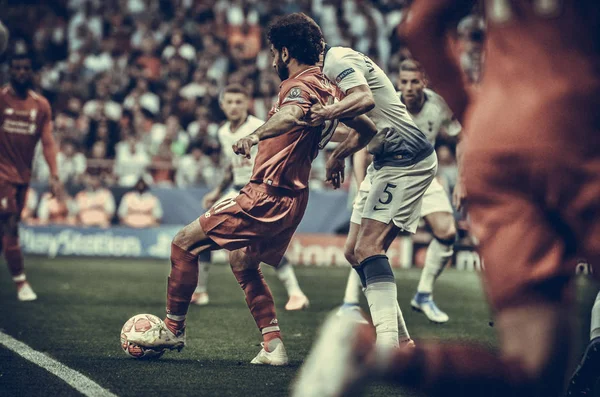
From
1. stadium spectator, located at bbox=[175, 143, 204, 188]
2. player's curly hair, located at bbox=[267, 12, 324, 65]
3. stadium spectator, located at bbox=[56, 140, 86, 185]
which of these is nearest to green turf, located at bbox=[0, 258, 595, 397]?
Answer: player's curly hair, located at bbox=[267, 12, 324, 65]

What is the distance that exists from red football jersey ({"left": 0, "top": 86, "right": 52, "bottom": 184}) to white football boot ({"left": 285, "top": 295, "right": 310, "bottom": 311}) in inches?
123

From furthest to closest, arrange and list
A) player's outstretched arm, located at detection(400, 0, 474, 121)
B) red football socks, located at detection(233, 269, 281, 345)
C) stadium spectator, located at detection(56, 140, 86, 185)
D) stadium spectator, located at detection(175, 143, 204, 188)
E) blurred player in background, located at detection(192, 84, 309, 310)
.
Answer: stadium spectator, located at detection(175, 143, 204, 188), stadium spectator, located at detection(56, 140, 86, 185), blurred player in background, located at detection(192, 84, 309, 310), red football socks, located at detection(233, 269, 281, 345), player's outstretched arm, located at detection(400, 0, 474, 121)

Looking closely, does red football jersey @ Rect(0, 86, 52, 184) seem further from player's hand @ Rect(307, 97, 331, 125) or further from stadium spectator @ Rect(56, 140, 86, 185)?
stadium spectator @ Rect(56, 140, 86, 185)

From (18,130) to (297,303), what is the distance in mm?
3500

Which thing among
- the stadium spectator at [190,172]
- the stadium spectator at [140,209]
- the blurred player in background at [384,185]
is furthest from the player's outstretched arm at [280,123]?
the stadium spectator at [190,172]

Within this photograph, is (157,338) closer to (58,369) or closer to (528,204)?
(58,369)

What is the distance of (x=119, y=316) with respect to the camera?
854 centimetres

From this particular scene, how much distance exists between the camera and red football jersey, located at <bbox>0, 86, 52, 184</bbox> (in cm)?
966

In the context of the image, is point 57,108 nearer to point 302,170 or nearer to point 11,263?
point 11,263

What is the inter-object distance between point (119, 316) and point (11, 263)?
185cm

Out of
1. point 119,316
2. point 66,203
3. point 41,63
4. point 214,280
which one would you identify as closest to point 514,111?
point 119,316

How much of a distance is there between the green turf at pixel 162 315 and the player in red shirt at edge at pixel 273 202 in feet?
1.08

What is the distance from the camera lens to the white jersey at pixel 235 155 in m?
9.81

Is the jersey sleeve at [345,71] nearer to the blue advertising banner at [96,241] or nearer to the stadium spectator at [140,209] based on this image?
the blue advertising banner at [96,241]
